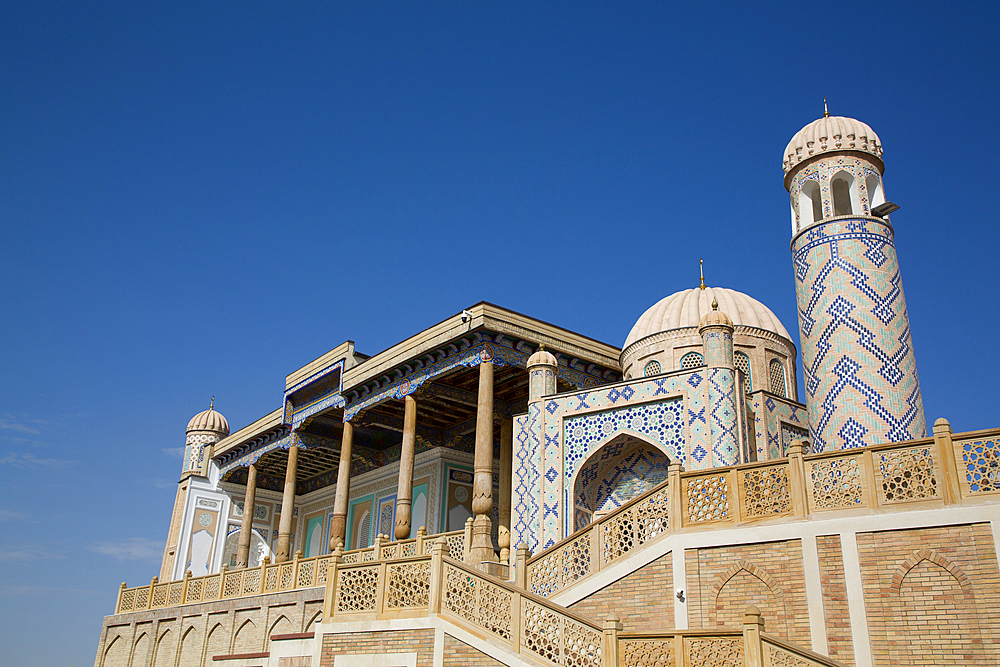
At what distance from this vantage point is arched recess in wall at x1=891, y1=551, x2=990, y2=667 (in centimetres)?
820

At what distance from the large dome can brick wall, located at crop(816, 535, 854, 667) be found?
1053 inches

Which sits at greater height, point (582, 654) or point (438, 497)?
point (438, 497)

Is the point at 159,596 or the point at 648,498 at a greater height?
the point at 159,596

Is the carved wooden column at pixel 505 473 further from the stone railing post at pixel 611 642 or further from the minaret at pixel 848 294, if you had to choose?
the stone railing post at pixel 611 642

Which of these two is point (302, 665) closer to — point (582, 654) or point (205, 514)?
point (582, 654)

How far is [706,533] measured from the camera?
33.0 ft

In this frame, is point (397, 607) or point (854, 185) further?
point (854, 185)

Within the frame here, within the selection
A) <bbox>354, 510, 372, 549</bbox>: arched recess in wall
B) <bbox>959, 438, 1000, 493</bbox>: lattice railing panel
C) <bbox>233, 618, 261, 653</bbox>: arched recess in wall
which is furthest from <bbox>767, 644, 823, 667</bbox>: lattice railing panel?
Result: <bbox>354, 510, 372, 549</bbox>: arched recess in wall

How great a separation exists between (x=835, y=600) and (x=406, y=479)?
10.9 m

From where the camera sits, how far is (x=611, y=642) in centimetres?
804

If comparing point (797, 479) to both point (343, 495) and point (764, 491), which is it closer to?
point (764, 491)

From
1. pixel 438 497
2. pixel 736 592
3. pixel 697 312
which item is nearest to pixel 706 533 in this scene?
pixel 736 592

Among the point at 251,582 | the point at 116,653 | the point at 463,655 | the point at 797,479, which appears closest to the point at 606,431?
the point at 797,479

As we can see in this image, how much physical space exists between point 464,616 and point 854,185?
1016 cm
